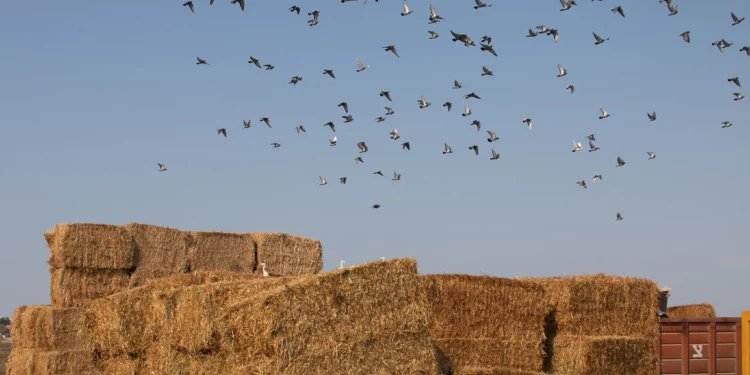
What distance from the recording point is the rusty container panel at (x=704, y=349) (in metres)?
16.1

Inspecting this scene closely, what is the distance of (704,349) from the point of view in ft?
52.9

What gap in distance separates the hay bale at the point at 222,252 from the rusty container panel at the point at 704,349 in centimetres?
805

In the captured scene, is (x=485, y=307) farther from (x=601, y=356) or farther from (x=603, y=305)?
(x=603, y=305)

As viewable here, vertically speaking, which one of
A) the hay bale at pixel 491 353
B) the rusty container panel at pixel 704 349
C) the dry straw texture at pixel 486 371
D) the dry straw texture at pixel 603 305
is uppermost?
the dry straw texture at pixel 603 305

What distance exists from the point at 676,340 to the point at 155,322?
8414 mm

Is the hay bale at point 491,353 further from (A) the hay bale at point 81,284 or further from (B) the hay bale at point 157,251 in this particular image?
(A) the hay bale at point 81,284

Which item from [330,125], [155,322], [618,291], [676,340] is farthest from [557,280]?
[330,125]

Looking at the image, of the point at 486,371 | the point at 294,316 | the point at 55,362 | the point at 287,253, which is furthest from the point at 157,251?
the point at 294,316

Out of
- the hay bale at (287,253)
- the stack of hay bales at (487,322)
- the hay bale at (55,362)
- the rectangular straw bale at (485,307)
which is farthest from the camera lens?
the hay bale at (287,253)

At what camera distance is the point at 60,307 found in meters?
17.8

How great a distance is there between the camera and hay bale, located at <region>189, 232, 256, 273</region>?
1909 cm

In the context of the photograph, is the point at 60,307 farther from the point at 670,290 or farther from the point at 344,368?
the point at 670,290

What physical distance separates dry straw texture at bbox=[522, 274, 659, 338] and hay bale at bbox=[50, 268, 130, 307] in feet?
24.8

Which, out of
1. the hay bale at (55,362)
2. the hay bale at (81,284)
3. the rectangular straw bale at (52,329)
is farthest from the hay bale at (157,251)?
the hay bale at (55,362)
